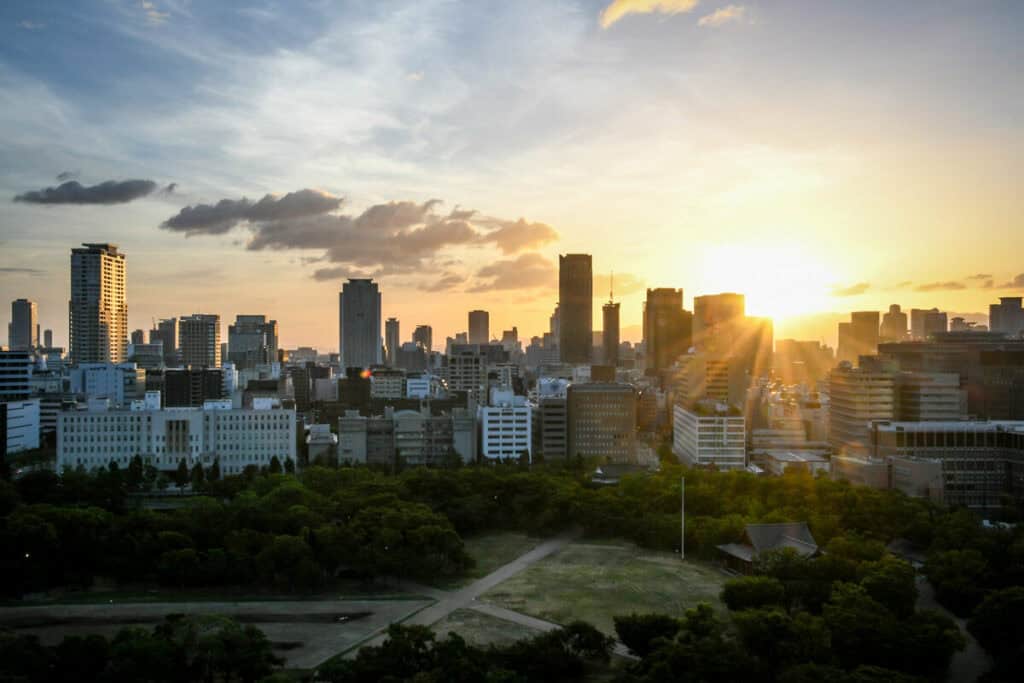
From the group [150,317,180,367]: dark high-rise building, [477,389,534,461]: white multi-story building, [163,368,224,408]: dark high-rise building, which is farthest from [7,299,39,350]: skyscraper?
[477,389,534,461]: white multi-story building

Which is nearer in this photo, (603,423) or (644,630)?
(644,630)

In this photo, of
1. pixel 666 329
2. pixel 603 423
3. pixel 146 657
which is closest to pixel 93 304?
pixel 603 423

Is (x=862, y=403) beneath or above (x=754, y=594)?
above

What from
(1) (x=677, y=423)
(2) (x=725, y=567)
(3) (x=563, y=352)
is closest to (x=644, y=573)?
(2) (x=725, y=567)

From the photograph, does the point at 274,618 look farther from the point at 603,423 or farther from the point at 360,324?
the point at 360,324

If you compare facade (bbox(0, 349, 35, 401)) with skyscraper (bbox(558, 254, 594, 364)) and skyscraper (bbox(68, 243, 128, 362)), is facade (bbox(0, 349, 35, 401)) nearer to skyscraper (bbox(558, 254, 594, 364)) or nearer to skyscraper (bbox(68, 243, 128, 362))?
skyscraper (bbox(68, 243, 128, 362))

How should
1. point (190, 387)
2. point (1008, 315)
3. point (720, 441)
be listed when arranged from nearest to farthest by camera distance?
point (720, 441), point (190, 387), point (1008, 315)
